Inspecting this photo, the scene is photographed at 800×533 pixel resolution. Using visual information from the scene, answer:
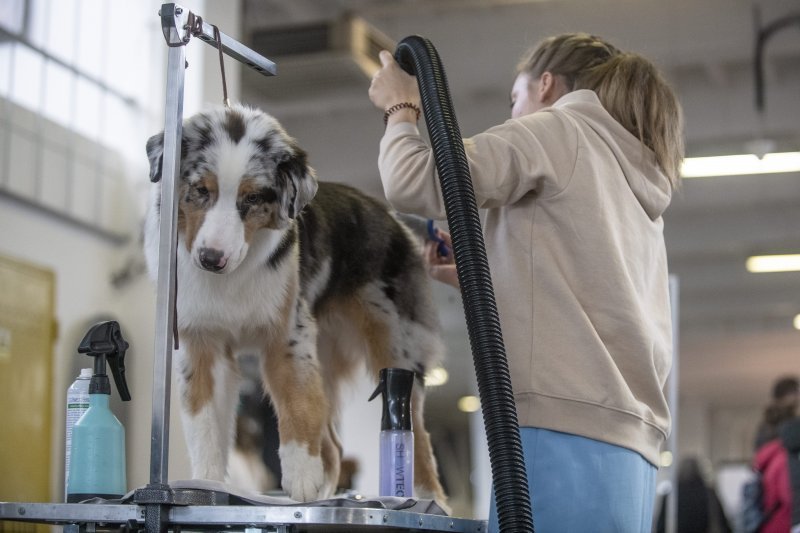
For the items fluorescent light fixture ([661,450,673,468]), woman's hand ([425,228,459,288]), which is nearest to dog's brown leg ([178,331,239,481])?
woman's hand ([425,228,459,288])

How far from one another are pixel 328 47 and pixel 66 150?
6.31ft

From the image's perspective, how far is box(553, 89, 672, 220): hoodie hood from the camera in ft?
6.82

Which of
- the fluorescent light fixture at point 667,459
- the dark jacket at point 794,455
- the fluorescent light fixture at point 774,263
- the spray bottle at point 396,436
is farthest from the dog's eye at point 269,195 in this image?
the fluorescent light fixture at point 774,263

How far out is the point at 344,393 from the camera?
9.25 feet

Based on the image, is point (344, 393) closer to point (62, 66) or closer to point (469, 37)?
point (62, 66)

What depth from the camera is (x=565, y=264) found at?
1.98 meters

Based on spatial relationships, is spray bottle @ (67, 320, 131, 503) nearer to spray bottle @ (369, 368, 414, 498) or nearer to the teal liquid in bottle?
the teal liquid in bottle

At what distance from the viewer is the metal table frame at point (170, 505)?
1.59 meters

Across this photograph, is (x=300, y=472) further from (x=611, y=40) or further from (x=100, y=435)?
(x=611, y=40)

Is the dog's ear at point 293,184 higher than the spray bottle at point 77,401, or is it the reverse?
the dog's ear at point 293,184

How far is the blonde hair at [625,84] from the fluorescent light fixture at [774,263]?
8907 mm

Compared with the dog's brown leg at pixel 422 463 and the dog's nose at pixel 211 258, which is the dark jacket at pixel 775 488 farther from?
the dog's nose at pixel 211 258

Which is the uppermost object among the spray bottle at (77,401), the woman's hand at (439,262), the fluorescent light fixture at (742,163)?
the fluorescent light fixture at (742,163)

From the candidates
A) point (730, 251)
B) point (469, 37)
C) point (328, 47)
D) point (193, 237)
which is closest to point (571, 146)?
point (193, 237)
